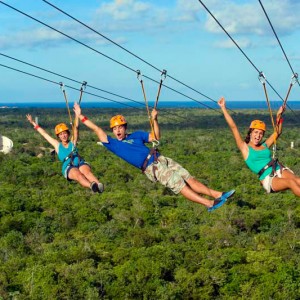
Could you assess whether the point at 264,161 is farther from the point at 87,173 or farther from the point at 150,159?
the point at 87,173

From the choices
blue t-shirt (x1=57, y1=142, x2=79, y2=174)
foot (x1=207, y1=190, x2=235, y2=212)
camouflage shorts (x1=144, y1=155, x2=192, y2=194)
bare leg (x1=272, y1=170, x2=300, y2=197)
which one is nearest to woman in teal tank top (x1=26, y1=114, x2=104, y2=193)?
blue t-shirt (x1=57, y1=142, x2=79, y2=174)

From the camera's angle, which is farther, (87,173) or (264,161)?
(87,173)

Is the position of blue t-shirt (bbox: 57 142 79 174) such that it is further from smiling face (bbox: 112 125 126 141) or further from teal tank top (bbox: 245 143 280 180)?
teal tank top (bbox: 245 143 280 180)

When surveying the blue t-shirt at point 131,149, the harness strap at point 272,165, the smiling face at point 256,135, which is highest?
the smiling face at point 256,135

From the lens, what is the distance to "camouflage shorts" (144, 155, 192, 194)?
1387 centimetres

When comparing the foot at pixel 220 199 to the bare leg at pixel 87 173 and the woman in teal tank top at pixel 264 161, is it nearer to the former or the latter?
the woman in teal tank top at pixel 264 161

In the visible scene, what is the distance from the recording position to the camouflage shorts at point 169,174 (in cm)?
1387

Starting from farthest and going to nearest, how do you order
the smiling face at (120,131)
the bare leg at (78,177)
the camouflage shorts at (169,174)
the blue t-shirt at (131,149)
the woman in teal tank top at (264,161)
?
the bare leg at (78,177) < the smiling face at (120,131) < the blue t-shirt at (131,149) < the camouflage shorts at (169,174) < the woman in teal tank top at (264,161)

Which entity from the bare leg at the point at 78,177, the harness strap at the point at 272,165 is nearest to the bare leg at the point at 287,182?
the harness strap at the point at 272,165

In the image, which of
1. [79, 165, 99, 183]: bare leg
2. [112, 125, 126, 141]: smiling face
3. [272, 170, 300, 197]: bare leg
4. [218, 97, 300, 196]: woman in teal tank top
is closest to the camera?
[272, 170, 300, 197]: bare leg

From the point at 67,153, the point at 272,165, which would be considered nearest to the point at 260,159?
the point at 272,165

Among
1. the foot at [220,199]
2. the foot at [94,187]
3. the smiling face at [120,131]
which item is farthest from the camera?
the foot at [94,187]

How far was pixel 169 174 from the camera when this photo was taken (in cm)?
1395

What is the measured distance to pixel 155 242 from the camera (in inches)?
1674
